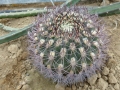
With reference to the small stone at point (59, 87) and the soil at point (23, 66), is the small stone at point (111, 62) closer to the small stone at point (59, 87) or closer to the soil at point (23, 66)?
the soil at point (23, 66)

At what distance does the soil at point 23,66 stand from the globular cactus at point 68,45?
20 cm

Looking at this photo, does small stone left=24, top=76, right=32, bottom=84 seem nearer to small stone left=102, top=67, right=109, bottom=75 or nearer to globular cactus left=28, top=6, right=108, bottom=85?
globular cactus left=28, top=6, right=108, bottom=85

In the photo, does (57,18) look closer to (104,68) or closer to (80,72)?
(80,72)

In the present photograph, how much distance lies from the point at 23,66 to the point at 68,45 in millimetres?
642

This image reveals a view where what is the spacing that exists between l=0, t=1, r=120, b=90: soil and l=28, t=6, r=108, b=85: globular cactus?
0.20 m

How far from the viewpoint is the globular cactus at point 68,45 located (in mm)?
1896

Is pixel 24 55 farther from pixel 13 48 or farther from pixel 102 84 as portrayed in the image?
pixel 102 84

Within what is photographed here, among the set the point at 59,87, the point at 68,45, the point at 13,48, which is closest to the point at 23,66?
the point at 13,48

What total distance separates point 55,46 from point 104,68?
54cm

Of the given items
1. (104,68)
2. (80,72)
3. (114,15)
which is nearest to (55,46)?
(80,72)

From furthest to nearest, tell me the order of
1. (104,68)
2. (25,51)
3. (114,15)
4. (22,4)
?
1. (22,4)
2. (114,15)
3. (25,51)
4. (104,68)

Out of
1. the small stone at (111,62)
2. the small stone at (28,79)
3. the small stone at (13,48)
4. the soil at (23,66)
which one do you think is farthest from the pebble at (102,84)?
the small stone at (13,48)

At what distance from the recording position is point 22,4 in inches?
123

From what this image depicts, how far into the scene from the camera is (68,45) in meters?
1.90
